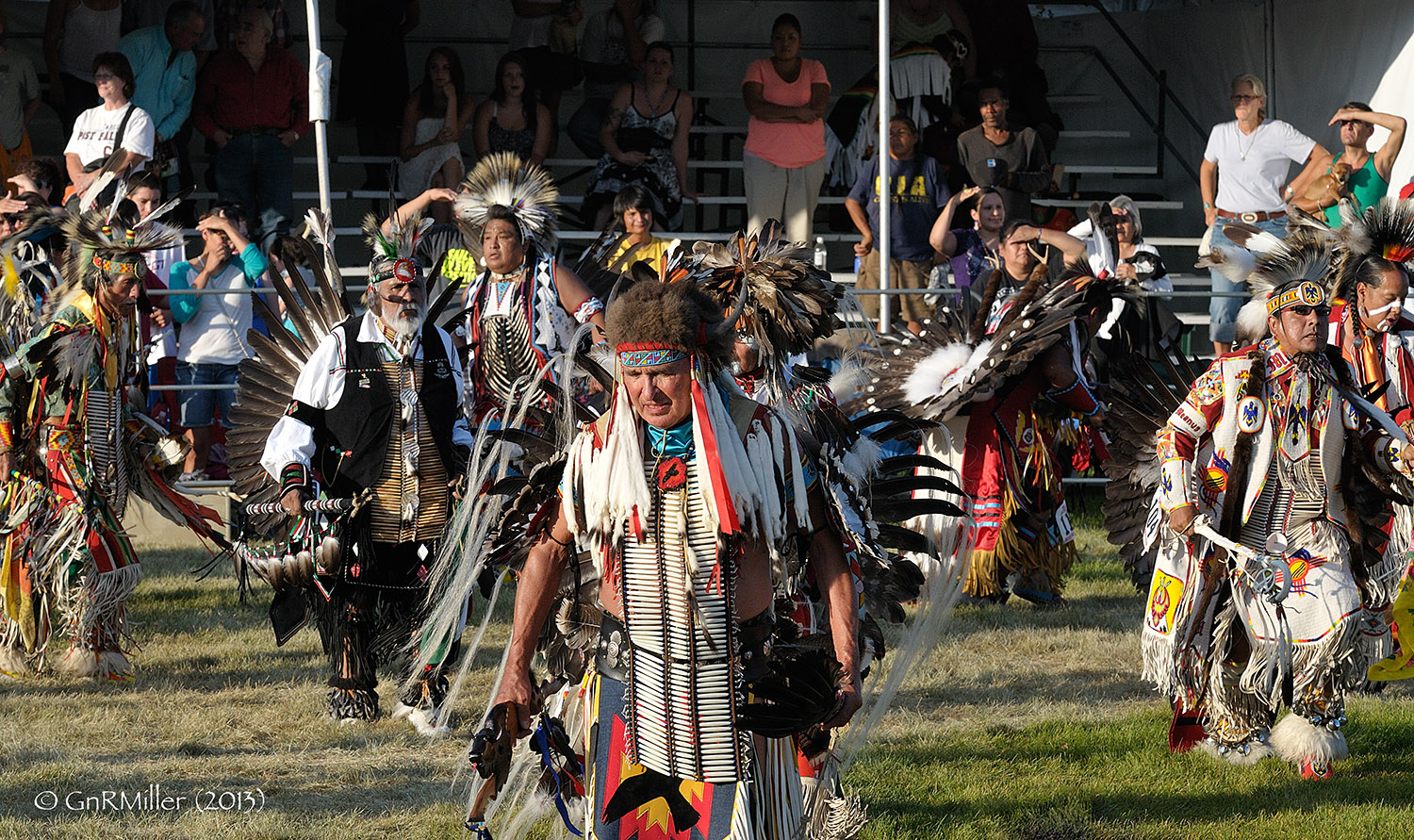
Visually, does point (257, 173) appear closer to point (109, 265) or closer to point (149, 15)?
point (149, 15)

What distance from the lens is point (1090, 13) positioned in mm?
12719

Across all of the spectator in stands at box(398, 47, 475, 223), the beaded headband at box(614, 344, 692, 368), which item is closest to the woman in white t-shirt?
the spectator in stands at box(398, 47, 475, 223)

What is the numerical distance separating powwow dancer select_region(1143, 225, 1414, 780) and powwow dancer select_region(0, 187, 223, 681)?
3817mm

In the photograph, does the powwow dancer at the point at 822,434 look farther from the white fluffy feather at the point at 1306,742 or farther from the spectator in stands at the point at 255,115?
the spectator in stands at the point at 255,115

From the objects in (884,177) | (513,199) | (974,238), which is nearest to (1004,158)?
(974,238)

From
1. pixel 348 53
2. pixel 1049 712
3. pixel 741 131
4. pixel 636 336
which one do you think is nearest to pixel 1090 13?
pixel 741 131

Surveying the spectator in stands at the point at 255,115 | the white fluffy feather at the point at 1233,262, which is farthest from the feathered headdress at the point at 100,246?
the white fluffy feather at the point at 1233,262

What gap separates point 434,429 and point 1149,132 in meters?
9.17

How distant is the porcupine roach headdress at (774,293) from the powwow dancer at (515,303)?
142 cm

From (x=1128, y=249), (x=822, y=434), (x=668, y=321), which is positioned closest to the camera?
(x=668, y=321)

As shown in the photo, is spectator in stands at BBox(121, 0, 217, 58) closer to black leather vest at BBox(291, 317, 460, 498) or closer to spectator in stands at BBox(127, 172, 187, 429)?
spectator in stands at BBox(127, 172, 187, 429)

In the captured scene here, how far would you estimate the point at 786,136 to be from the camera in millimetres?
9445

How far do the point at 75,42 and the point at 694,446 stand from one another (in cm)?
779

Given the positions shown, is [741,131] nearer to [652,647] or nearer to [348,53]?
[348,53]
